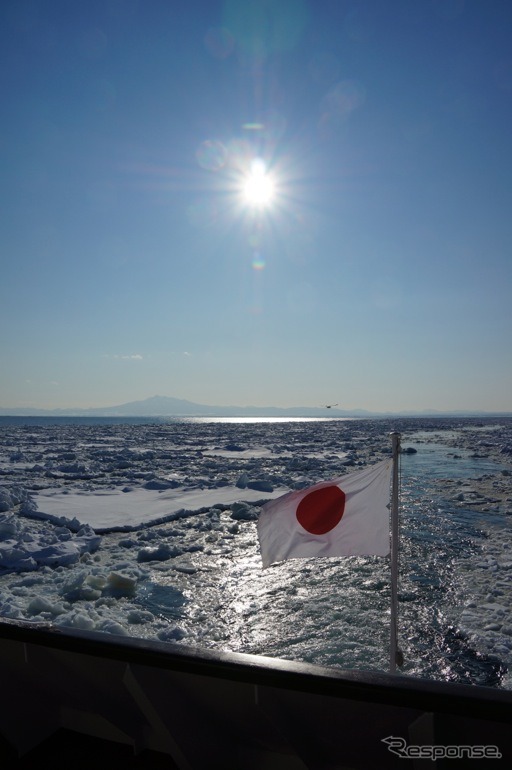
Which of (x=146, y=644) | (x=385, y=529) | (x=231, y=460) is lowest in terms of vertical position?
(x=231, y=460)

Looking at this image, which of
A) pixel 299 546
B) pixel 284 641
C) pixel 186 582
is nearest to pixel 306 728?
pixel 299 546

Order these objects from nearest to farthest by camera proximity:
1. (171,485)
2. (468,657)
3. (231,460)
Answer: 1. (468,657)
2. (171,485)
3. (231,460)

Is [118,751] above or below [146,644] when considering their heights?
below

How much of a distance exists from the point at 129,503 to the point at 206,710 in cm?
942

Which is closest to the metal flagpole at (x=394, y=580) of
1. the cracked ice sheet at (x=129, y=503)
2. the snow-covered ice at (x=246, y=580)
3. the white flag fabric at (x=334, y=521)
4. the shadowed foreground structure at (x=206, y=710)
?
the white flag fabric at (x=334, y=521)

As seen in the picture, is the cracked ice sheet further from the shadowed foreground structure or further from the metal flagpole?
the metal flagpole

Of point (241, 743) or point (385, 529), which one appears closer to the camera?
point (241, 743)

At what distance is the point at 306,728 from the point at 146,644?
0.72 m

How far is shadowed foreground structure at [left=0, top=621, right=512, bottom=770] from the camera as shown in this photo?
172 cm

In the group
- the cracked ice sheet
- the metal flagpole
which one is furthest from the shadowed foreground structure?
the cracked ice sheet

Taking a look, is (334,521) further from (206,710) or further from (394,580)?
(206,710)

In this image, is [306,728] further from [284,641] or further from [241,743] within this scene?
[284,641]

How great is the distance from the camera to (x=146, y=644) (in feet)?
6.71

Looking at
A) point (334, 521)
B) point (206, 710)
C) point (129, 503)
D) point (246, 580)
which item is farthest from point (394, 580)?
point (129, 503)
